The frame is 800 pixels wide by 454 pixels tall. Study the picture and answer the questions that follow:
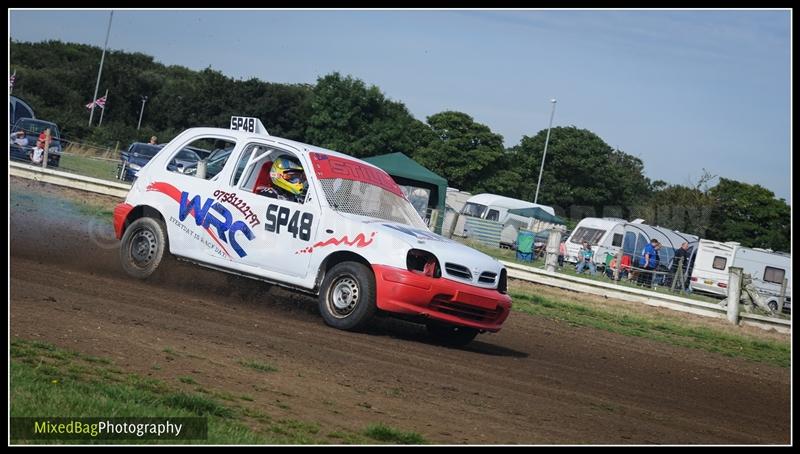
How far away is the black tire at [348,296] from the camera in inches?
369

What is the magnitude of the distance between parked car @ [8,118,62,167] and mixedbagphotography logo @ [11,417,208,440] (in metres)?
20.2

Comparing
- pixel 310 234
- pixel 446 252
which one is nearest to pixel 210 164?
pixel 310 234

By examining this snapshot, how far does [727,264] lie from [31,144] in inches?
927

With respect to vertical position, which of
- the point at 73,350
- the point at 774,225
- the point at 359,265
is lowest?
the point at 73,350

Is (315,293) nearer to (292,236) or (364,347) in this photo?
(292,236)

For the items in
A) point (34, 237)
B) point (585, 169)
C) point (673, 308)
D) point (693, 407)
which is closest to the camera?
point (693, 407)

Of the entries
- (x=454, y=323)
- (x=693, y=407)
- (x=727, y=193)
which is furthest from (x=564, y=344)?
(x=727, y=193)

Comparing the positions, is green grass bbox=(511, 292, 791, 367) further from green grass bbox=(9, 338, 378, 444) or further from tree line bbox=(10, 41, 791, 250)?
tree line bbox=(10, 41, 791, 250)

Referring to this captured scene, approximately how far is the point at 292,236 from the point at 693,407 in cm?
434

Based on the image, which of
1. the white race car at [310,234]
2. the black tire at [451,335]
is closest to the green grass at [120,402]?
the white race car at [310,234]

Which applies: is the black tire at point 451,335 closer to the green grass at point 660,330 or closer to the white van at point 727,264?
the green grass at point 660,330

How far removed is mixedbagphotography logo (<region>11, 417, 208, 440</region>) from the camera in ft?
14.9

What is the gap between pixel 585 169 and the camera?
6925 centimetres

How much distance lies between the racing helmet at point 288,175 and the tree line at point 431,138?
51246mm
